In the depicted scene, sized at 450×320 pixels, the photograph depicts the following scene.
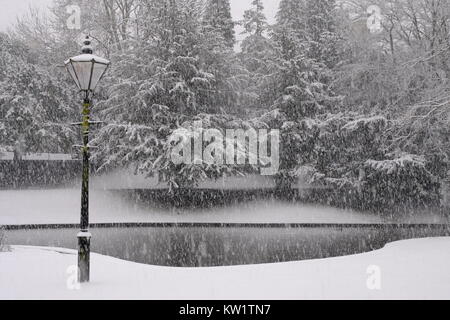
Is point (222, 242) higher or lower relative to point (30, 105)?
lower

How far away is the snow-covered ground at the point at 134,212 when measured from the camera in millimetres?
23062

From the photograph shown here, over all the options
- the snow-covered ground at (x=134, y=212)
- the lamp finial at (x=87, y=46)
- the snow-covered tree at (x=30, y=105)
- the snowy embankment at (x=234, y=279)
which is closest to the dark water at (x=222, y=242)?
the snow-covered ground at (x=134, y=212)

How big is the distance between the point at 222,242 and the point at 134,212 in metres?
8.61

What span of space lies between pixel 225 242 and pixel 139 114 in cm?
1072

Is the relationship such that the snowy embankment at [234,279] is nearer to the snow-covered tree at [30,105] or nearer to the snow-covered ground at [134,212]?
the snow-covered ground at [134,212]

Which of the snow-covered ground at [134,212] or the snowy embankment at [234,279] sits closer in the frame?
the snowy embankment at [234,279]

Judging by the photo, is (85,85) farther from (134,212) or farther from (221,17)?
(221,17)

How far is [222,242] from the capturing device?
17.2 m

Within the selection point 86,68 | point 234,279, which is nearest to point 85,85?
point 86,68

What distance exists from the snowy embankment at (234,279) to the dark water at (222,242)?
3311 millimetres

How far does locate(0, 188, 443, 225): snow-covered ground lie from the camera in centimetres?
2306

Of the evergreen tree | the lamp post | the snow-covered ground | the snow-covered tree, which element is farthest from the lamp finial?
the evergreen tree

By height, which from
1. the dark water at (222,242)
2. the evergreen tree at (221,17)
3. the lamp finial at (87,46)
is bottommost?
the dark water at (222,242)
